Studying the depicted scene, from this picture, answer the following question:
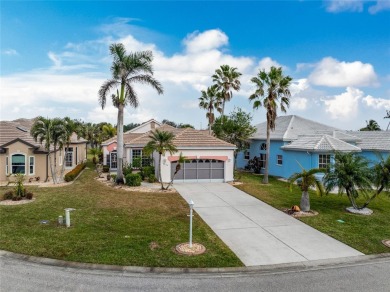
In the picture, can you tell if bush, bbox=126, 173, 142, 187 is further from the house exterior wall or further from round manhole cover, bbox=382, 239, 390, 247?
round manhole cover, bbox=382, 239, 390, 247

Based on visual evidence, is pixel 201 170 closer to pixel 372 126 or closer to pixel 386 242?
pixel 386 242

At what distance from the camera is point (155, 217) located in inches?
635

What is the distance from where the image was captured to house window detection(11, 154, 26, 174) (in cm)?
2700

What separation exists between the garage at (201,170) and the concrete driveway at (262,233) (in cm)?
618

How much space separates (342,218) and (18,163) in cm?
2655

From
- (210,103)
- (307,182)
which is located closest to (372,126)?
(210,103)

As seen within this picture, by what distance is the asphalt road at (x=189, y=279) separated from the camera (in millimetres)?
8844

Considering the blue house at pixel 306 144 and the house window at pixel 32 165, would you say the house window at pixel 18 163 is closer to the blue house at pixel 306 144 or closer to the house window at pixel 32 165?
the house window at pixel 32 165

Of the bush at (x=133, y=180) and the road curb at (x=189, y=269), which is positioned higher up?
the bush at (x=133, y=180)

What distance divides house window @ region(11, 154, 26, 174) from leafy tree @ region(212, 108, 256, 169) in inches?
808

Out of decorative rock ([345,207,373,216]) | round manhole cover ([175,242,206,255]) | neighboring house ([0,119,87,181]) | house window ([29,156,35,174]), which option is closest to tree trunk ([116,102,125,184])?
neighboring house ([0,119,87,181])

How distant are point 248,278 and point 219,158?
18.4 metres

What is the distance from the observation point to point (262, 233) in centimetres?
1398

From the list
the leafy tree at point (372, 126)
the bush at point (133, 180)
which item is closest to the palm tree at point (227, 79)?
the bush at point (133, 180)
